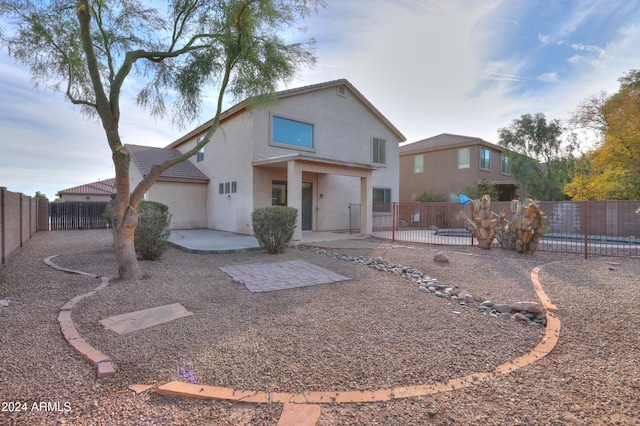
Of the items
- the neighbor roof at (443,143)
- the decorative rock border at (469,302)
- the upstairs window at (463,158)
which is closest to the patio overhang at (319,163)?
the decorative rock border at (469,302)

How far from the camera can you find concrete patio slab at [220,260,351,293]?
18.5ft

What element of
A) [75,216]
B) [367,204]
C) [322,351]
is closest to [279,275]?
[322,351]

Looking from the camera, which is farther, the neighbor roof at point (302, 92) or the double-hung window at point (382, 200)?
the double-hung window at point (382, 200)

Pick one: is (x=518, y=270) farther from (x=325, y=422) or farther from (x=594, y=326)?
(x=325, y=422)

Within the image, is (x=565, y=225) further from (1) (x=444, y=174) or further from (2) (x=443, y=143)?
(2) (x=443, y=143)

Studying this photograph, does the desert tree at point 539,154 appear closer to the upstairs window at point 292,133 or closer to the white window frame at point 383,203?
the white window frame at point 383,203

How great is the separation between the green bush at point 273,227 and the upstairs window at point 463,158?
1651cm

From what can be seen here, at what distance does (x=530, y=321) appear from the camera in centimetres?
418

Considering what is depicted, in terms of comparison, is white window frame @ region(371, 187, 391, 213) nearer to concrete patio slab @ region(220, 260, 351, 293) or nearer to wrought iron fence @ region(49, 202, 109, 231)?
concrete patio slab @ region(220, 260, 351, 293)

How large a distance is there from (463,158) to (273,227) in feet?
57.0

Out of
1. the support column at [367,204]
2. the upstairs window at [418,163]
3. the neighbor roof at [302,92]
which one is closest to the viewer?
the neighbor roof at [302,92]

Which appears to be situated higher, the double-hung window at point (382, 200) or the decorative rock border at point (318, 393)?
the double-hung window at point (382, 200)

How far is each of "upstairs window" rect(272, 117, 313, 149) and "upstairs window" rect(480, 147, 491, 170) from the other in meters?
13.0

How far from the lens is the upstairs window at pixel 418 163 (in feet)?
76.8
